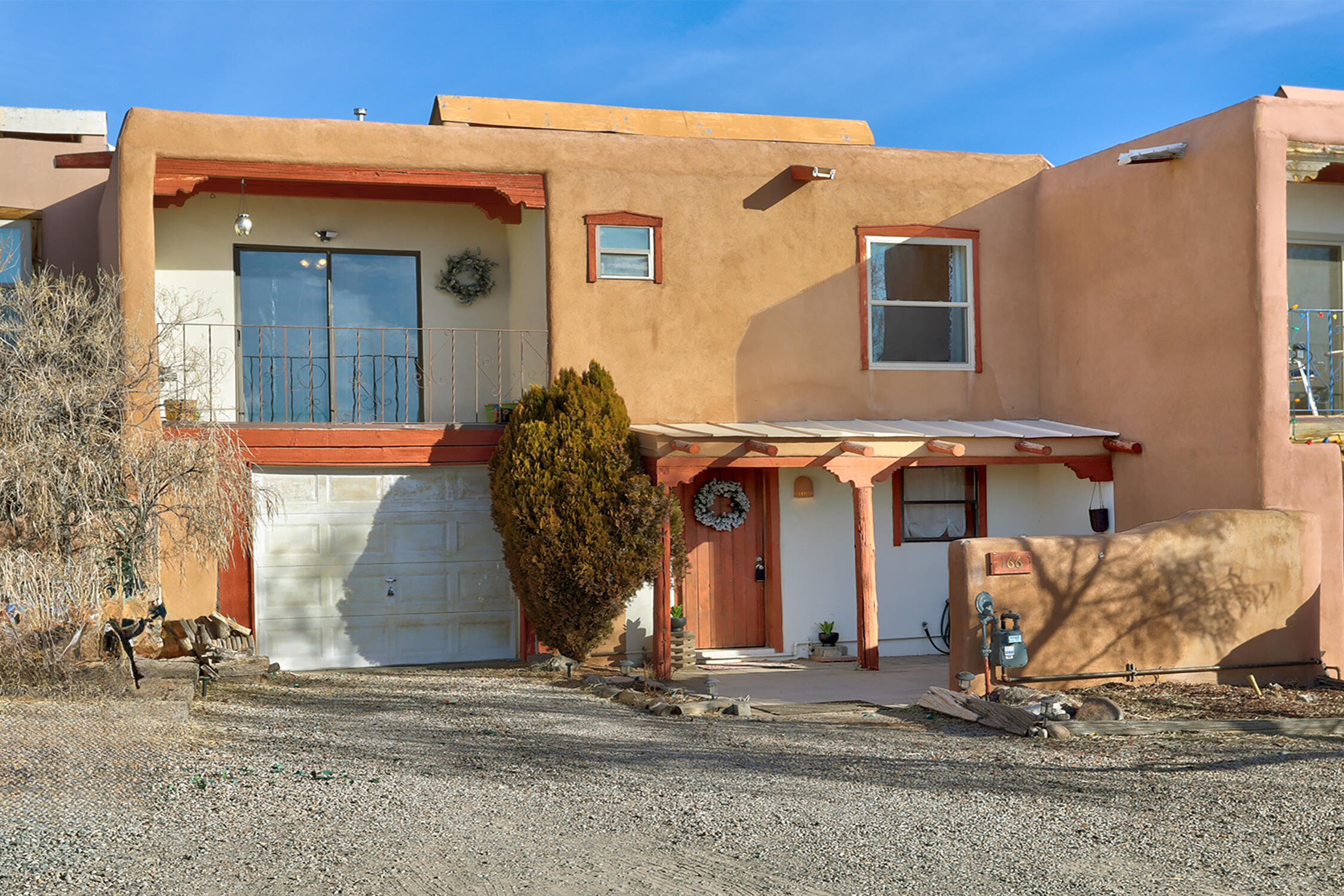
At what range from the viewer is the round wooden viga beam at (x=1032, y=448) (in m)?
12.0

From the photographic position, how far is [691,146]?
1261cm

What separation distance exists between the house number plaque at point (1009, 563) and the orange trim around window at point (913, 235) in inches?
150

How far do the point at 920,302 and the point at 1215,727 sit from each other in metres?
6.24

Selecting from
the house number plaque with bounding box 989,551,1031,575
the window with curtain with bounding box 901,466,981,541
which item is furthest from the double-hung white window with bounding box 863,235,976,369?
the house number plaque with bounding box 989,551,1031,575

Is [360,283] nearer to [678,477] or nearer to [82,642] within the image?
[678,477]

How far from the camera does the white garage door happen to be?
11.8 metres

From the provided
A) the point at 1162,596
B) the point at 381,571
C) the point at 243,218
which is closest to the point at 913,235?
→ the point at 1162,596

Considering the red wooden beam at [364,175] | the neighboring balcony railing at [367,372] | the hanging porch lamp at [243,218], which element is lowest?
the neighboring balcony railing at [367,372]

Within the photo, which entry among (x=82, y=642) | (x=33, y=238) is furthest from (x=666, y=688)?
(x=33, y=238)

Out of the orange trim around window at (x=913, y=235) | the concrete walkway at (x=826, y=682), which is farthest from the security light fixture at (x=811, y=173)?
the concrete walkway at (x=826, y=682)

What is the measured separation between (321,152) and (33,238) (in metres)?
4.20

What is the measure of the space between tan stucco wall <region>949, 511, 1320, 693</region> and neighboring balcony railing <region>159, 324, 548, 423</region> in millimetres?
5482

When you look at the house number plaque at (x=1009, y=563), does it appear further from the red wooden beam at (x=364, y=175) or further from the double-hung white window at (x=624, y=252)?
the red wooden beam at (x=364, y=175)

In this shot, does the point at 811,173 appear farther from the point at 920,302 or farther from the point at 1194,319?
the point at 1194,319
